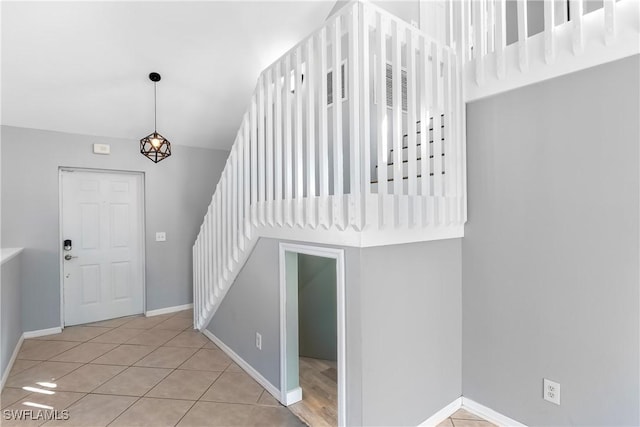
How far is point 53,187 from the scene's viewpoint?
12.2 feet

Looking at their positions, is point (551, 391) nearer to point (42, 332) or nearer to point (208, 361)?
point (208, 361)

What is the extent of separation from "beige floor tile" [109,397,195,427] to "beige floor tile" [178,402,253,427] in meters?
0.07

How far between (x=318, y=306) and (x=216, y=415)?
1694 mm

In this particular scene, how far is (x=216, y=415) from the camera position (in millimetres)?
2260

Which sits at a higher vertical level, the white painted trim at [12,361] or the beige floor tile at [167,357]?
the white painted trim at [12,361]

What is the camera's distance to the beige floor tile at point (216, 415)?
218 cm

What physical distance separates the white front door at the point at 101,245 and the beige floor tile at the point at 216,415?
2.58 metres

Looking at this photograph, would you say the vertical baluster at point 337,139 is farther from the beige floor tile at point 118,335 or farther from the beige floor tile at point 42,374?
the beige floor tile at point 118,335

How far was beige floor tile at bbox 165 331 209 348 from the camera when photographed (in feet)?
11.3

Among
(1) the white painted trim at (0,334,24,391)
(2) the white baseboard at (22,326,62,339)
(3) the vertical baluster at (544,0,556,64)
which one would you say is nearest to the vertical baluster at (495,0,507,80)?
(3) the vertical baluster at (544,0,556,64)

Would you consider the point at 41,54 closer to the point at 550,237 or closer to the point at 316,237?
the point at 316,237

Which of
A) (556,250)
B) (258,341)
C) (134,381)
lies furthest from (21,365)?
(556,250)

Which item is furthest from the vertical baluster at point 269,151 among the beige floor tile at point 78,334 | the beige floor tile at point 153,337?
the beige floor tile at point 78,334

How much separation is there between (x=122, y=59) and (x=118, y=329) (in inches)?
120
